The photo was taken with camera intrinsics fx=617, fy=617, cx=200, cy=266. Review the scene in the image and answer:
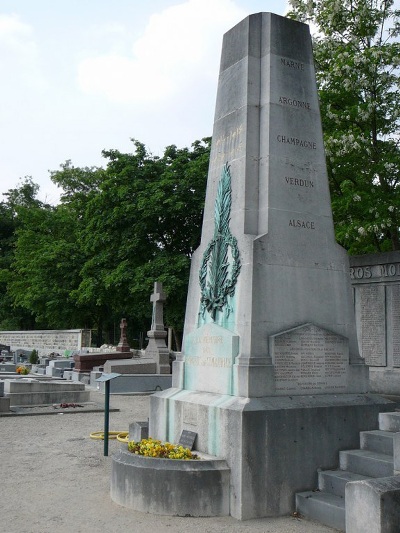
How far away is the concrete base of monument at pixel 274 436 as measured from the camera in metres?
6.56

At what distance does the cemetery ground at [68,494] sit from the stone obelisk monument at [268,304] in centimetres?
47

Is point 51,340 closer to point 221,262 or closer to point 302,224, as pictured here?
point 221,262

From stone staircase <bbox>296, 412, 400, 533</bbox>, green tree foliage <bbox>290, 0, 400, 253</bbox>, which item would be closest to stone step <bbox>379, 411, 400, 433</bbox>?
stone staircase <bbox>296, 412, 400, 533</bbox>

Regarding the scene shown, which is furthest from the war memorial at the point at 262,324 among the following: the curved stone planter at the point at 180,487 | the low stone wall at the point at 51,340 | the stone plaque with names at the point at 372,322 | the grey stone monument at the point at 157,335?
the low stone wall at the point at 51,340

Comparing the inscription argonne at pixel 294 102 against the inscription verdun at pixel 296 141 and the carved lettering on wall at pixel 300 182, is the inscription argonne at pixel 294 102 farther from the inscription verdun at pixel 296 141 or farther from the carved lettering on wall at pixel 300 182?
the carved lettering on wall at pixel 300 182

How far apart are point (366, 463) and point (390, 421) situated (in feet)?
2.47

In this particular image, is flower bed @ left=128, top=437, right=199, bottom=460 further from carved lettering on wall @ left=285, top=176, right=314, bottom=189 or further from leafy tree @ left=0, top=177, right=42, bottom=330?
leafy tree @ left=0, top=177, right=42, bottom=330

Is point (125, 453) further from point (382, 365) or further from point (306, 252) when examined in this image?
point (382, 365)

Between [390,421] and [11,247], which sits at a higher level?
[11,247]

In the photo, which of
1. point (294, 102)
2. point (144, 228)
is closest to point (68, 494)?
point (294, 102)

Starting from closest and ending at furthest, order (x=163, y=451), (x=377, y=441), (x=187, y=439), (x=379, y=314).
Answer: (x=163, y=451) → (x=377, y=441) → (x=187, y=439) → (x=379, y=314)

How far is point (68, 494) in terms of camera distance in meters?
7.39

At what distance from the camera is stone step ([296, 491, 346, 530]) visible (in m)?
6.16

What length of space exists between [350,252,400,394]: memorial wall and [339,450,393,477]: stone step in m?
4.73
